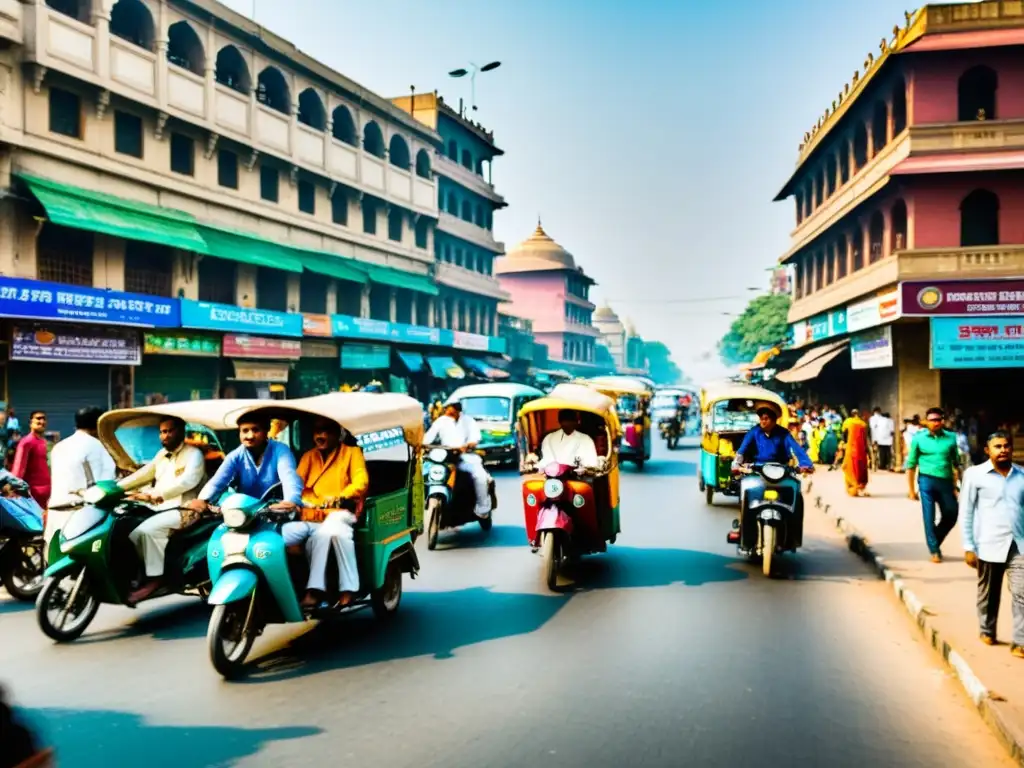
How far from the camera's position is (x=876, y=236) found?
2480cm

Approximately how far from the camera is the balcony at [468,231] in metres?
43.0

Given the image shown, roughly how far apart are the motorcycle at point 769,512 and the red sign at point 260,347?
19547 mm

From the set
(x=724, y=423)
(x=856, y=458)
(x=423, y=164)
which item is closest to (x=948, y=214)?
(x=856, y=458)

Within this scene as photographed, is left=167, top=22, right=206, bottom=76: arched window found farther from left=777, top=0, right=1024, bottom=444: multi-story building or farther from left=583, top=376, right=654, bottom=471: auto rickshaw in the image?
left=777, top=0, right=1024, bottom=444: multi-story building

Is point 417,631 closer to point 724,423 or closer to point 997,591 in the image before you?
point 997,591

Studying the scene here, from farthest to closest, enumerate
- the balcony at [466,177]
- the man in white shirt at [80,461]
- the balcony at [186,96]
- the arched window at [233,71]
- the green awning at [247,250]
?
the balcony at [466,177]
the arched window at [233,71]
the green awning at [247,250]
the balcony at [186,96]
the man in white shirt at [80,461]

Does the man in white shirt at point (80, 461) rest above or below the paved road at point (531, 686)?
above

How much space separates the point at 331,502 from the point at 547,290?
6849cm

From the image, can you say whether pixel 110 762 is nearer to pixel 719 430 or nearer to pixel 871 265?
pixel 719 430

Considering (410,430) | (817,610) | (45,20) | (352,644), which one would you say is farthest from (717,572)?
(45,20)

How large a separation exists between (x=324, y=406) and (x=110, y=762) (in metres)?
3.08

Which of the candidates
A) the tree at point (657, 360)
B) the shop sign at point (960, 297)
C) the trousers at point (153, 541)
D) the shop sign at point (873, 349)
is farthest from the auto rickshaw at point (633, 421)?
the tree at point (657, 360)

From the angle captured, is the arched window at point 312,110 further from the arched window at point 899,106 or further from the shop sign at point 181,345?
the arched window at point 899,106

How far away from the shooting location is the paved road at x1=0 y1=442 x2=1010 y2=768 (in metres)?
4.45
